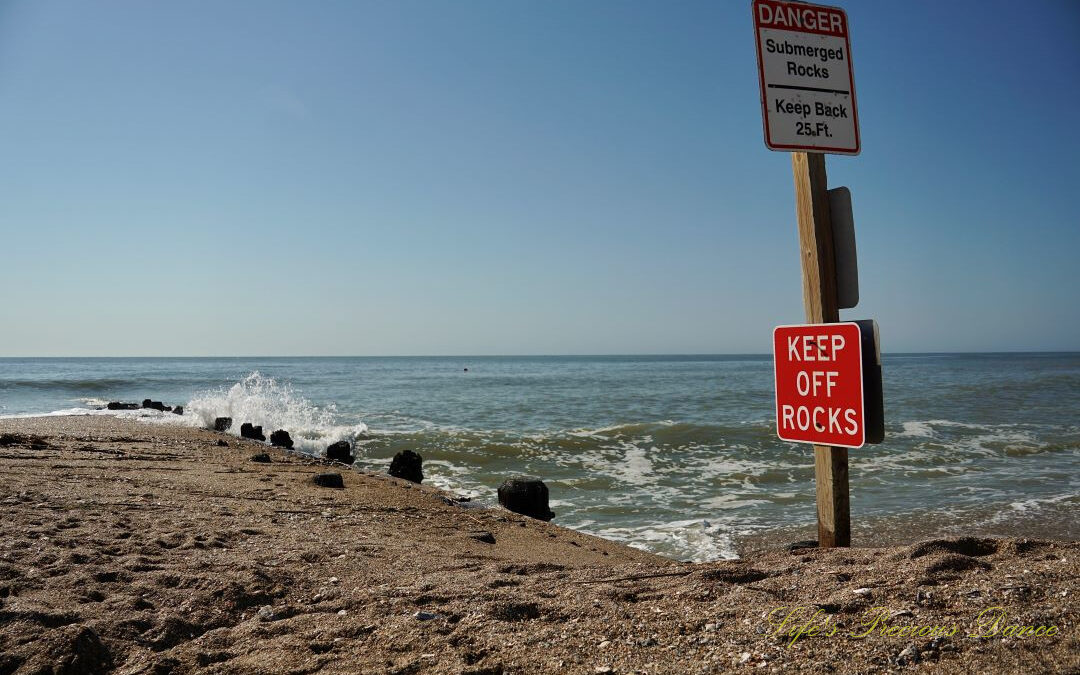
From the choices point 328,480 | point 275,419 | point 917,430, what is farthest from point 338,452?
point 917,430

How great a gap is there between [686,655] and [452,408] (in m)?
22.0

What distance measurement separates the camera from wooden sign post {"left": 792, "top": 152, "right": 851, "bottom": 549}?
3465 mm

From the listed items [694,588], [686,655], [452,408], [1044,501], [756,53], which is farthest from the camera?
[452,408]

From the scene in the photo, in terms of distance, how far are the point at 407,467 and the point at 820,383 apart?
8.22m

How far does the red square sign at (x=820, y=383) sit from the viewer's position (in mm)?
3062

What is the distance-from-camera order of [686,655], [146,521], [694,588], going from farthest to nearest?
[146,521] < [694,588] < [686,655]

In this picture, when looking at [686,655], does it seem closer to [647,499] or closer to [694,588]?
[694,588]

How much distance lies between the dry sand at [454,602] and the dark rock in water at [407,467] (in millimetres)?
4585

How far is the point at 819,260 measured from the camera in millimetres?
3477

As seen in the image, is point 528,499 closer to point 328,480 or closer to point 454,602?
→ point 328,480

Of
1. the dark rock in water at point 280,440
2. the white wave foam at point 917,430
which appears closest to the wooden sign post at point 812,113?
the dark rock in water at point 280,440

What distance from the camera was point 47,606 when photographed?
3295 mm

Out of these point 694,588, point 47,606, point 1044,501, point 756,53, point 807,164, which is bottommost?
point 1044,501

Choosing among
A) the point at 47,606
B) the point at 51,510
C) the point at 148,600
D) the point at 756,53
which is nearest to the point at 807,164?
the point at 756,53
